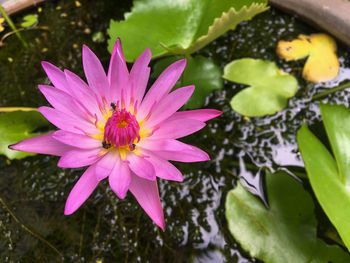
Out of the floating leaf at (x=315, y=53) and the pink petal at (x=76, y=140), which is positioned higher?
the floating leaf at (x=315, y=53)

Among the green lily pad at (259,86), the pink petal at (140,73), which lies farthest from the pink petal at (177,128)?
the green lily pad at (259,86)

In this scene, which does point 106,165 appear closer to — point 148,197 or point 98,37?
point 148,197

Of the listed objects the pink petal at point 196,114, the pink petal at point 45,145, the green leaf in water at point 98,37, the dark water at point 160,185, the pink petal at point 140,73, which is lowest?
the dark water at point 160,185

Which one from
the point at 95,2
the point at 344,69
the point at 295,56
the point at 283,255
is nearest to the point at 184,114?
the point at 283,255

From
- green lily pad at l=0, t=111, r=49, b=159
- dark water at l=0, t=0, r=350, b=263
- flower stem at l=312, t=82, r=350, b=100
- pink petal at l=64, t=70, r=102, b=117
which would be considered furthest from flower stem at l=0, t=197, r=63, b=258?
flower stem at l=312, t=82, r=350, b=100

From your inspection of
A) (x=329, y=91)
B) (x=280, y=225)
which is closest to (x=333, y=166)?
(x=280, y=225)

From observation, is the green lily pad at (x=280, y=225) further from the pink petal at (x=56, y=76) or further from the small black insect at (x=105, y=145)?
the pink petal at (x=56, y=76)

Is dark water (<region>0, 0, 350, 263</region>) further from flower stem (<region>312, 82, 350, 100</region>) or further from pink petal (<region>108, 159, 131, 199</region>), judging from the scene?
pink petal (<region>108, 159, 131, 199</region>)
